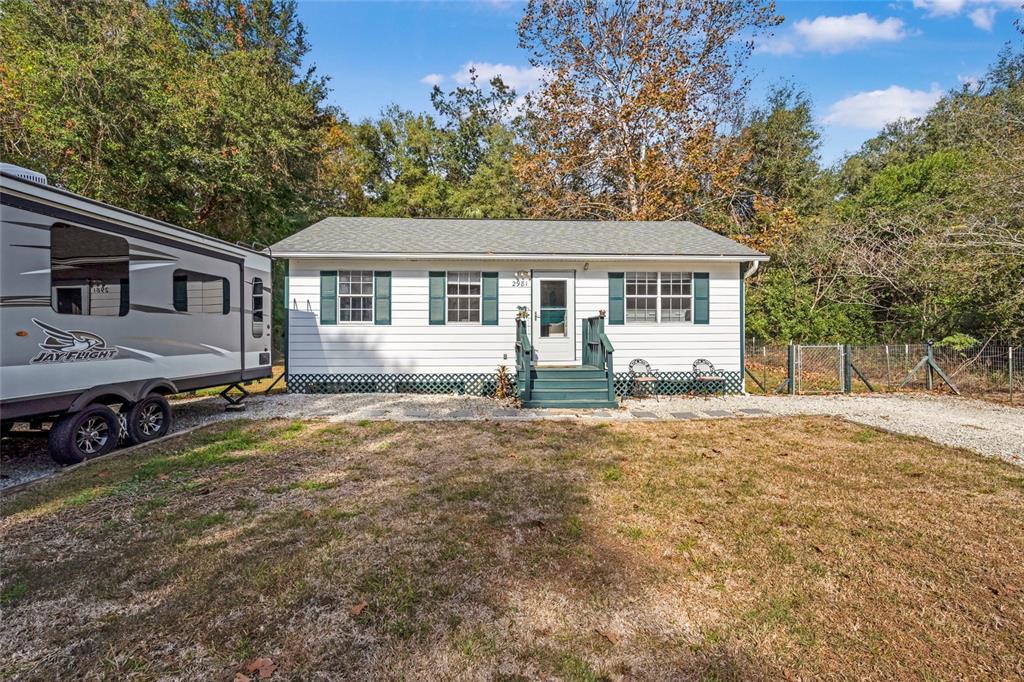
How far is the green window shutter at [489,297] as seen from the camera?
406 inches

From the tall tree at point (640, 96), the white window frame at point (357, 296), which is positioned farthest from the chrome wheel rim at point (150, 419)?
the tall tree at point (640, 96)

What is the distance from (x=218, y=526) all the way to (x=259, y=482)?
3.34 feet

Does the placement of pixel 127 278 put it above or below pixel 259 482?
above

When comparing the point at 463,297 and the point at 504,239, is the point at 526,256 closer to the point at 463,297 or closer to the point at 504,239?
the point at 504,239

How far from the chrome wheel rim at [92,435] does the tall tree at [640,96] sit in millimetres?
16823

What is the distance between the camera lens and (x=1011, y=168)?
31.9 feet

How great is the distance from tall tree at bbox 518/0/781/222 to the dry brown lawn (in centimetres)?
1565

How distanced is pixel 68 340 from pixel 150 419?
1.65 m

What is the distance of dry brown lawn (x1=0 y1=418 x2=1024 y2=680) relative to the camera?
7.18ft

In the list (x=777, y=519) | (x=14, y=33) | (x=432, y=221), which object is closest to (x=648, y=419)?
(x=777, y=519)

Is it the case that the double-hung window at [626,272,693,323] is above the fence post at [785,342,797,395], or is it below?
above

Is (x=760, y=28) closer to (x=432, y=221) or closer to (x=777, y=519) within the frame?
(x=432, y=221)

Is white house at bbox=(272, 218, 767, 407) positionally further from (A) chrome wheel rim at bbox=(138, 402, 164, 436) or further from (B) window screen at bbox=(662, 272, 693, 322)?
(A) chrome wheel rim at bbox=(138, 402, 164, 436)

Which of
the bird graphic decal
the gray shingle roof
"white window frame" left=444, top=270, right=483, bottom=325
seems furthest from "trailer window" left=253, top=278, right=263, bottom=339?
"white window frame" left=444, top=270, right=483, bottom=325
